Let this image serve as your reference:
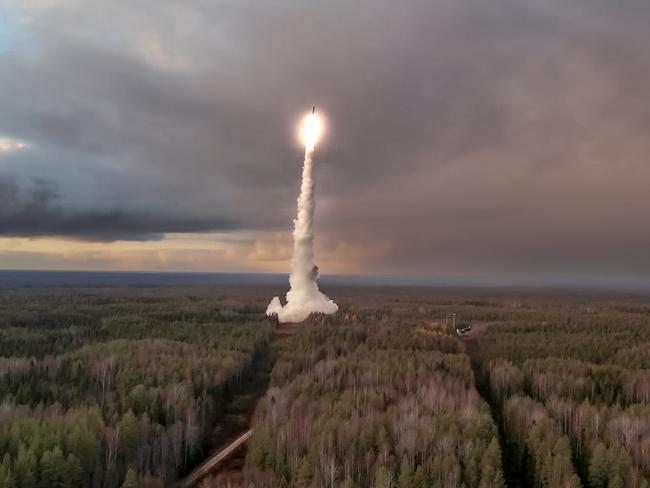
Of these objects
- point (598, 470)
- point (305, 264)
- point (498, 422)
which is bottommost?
point (498, 422)

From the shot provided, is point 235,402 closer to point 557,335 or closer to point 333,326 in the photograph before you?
point 333,326

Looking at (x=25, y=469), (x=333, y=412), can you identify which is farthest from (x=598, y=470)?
(x=25, y=469)

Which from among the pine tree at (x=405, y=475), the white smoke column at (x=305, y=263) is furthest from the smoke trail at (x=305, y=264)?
the pine tree at (x=405, y=475)

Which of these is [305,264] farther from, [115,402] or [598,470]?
[598,470]

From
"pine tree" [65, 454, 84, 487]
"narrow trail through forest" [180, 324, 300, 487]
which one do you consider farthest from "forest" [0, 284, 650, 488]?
"narrow trail through forest" [180, 324, 300, 487]

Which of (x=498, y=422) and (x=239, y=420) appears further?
(x=498, y=422)

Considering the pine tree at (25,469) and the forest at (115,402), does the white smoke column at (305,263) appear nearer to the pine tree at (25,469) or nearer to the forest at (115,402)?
the forest at (115,402)

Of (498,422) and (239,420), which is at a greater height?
(498,422)
